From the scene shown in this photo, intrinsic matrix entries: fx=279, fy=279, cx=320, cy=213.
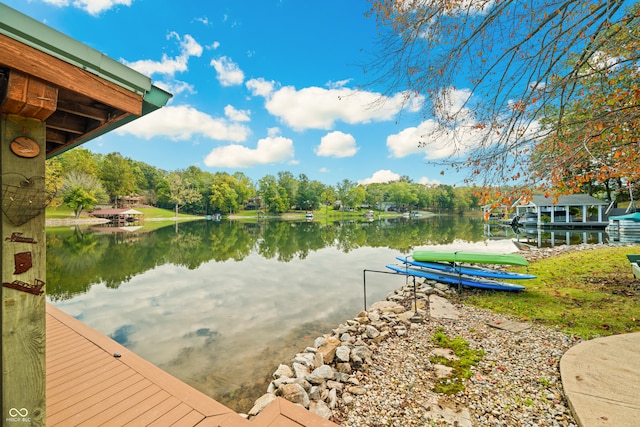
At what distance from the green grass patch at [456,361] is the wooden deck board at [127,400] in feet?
5.22

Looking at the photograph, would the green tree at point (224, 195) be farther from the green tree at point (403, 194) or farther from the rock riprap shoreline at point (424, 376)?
the rock riprap shoreline at point (424, 376)

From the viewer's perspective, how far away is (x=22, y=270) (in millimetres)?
1392

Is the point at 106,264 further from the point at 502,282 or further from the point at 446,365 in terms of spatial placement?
the point at 502,282

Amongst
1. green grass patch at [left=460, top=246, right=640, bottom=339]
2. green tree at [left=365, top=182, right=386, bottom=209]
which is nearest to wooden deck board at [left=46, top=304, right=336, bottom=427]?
green grass patch at [left=460, top=246, right=640, bottom=339]

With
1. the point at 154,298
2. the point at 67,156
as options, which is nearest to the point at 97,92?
the point at 154,298

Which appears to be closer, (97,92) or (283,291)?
(97,92)

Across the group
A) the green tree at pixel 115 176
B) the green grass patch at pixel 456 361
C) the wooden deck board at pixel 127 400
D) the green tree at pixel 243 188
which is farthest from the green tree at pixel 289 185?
the wooden deck board at pixel 127 400

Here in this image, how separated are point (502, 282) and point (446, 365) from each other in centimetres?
457

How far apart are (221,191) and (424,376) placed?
186 ft

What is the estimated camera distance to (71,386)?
2.65 meters

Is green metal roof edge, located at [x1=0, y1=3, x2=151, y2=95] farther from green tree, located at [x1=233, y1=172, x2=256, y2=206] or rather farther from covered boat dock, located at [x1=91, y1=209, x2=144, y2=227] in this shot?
green tree, located at [x1=233, y1=172, x2=256, y2=206]

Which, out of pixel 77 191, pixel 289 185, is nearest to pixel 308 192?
pixel 289 185

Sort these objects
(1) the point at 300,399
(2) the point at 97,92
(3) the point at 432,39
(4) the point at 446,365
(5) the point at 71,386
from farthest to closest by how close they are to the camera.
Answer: (3) the point at 432,39 → (4) the point at 446,365 → (1) the point at 300,399 → (5) the point at 71,386 → (2) the point at 97,92

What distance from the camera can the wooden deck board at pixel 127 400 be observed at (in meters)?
2.21
